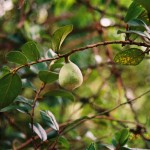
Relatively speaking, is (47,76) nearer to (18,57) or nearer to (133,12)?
(18,57)

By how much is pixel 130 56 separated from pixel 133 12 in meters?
0.11

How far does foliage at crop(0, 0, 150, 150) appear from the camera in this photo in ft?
2.88

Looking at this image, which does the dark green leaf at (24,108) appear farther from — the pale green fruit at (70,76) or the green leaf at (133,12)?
the green leaf at (133,12)

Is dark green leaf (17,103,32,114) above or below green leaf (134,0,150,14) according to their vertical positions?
below

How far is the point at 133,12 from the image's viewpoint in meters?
0.88

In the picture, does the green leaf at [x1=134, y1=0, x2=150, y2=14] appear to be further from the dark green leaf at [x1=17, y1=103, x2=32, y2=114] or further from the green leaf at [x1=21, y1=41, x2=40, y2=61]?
the dark green leaf at [x1=17, y1=103, x2=32, y2=114]

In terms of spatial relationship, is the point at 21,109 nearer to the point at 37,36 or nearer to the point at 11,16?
the point at 37,36

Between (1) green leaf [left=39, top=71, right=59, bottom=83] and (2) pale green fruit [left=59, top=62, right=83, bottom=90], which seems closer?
(2) pale green fruit [left=59, top=62, right=83, bottom=90]

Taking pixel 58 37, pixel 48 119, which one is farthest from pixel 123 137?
pixel 58 37

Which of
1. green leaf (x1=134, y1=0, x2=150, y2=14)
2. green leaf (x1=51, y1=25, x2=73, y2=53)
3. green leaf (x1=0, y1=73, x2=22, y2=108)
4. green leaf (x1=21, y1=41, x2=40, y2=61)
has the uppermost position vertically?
green leaf (x1=134, y1=0, x2=150, y2=14)

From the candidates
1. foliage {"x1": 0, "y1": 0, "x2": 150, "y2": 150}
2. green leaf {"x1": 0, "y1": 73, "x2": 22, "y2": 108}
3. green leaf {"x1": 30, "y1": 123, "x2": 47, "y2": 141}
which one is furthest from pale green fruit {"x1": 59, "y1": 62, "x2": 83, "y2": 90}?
green leaf {"x1": 30, "y1": 123, "x2": 47, "y2": 141}

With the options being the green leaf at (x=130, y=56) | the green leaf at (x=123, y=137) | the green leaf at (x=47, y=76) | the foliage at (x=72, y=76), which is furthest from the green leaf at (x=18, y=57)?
the green leaf at (x=123, y=137)

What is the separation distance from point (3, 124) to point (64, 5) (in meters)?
1.27

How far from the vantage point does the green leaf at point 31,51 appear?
91cm
